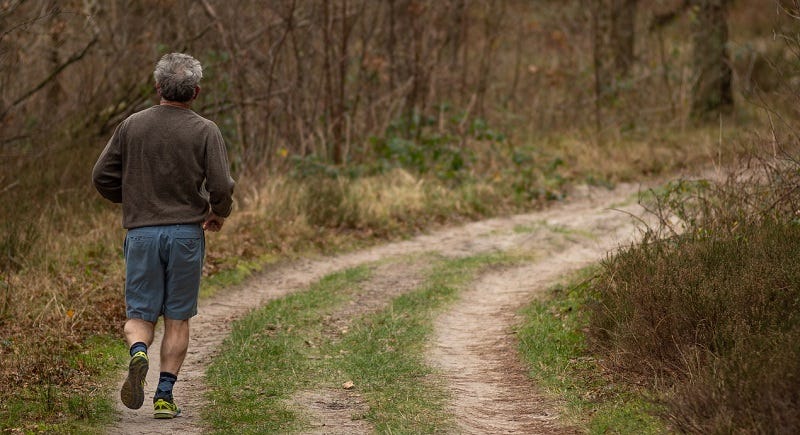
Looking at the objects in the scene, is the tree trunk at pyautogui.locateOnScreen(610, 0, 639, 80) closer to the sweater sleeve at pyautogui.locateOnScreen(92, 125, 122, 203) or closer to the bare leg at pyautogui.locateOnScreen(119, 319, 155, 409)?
the sweater sleeve at pyautogui.locateOnScreen(92, 125, 122, 203)

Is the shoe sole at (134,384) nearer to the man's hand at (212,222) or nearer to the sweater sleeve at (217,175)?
the man's hand at (212,222)

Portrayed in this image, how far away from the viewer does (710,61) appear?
1989 cm

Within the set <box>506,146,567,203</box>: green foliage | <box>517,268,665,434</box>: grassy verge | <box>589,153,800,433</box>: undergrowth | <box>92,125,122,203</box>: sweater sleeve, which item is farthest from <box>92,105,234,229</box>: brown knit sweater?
<box>506,146,567,203</box>: green foliage

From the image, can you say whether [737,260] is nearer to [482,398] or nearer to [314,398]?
[482,398]

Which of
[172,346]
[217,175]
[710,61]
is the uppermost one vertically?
[710,61]

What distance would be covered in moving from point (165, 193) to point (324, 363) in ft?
7.34

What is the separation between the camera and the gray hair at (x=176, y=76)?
567 centimetres

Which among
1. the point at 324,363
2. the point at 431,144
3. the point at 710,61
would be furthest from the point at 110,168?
the point at 710,61

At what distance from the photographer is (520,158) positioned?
54.9 ft

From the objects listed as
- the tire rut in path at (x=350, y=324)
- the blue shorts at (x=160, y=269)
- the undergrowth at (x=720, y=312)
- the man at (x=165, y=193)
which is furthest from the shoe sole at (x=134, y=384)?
the undergrowth at (x=720, y=312)

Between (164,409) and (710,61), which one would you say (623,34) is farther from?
(164,409)

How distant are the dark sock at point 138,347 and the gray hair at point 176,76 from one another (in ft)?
4.72

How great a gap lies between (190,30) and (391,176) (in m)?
4.06

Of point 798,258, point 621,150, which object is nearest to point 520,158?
point 621,150
